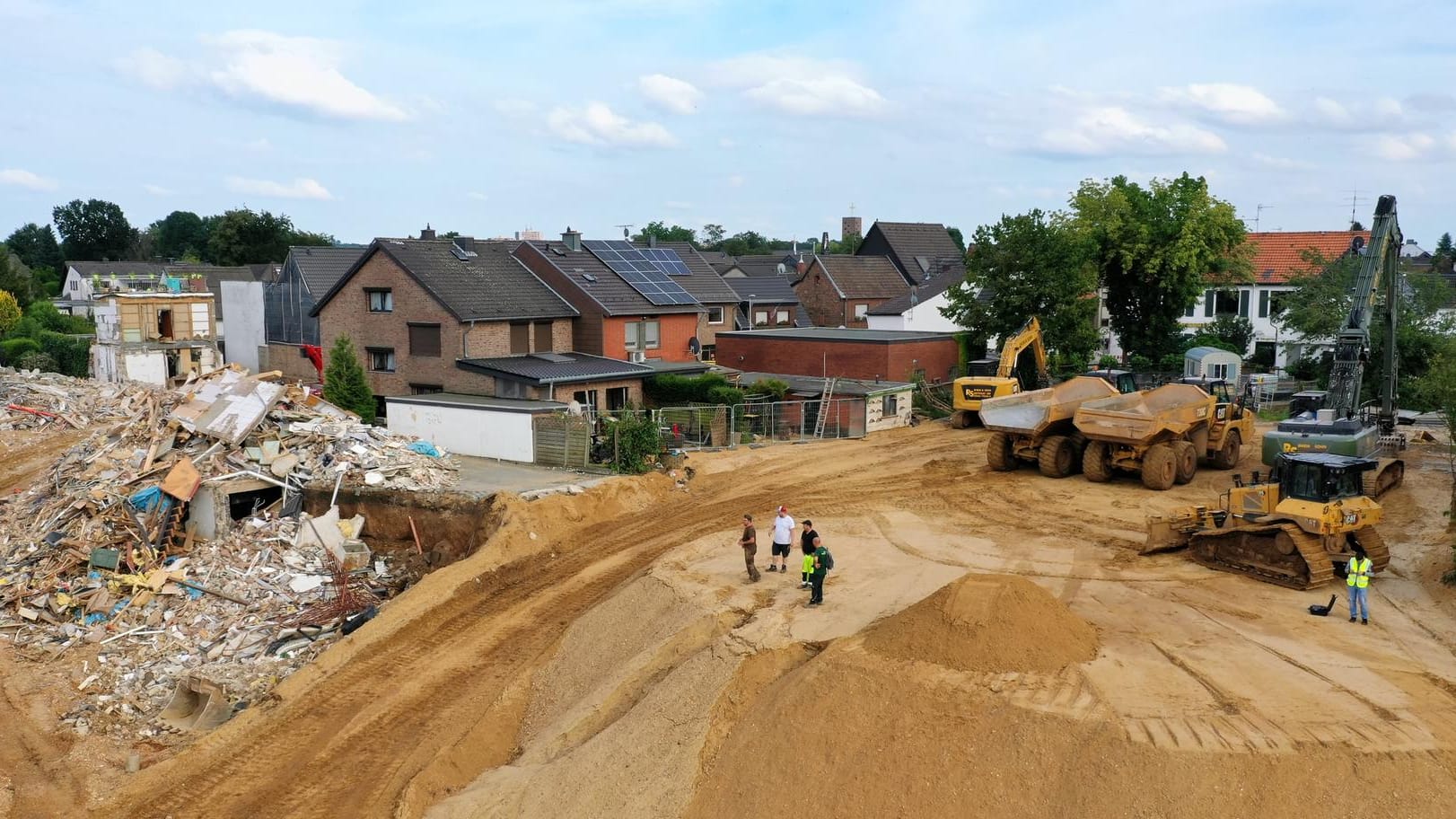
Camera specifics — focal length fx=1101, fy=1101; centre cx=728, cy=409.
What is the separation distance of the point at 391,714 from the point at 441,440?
14.7 m

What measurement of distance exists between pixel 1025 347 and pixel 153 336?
3533cm

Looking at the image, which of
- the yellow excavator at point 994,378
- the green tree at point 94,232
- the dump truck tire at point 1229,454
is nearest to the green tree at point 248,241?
the green tree at point 94,232

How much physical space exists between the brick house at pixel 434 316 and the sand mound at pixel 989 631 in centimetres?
2140

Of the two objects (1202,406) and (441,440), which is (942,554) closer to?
(1202,406)

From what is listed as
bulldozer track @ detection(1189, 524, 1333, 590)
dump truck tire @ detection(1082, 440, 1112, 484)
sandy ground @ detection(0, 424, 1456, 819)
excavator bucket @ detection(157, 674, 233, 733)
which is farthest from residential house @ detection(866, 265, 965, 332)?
excavator bucket @ detection(157, 674, 233, 733)

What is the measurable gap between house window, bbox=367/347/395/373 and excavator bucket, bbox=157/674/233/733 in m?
18.1

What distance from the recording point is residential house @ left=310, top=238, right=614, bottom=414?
116ft

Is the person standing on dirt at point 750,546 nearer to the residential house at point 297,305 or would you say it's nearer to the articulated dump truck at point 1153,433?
the articulated dump truck at point 1153,433

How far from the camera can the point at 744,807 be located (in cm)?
1279

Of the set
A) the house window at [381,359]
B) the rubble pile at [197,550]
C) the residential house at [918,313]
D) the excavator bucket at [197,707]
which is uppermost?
the residential house at [918,313]

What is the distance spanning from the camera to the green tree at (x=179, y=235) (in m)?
128

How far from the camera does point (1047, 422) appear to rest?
28.0 meters

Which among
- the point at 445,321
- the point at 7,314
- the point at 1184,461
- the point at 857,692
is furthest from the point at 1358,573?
the point at 7,314

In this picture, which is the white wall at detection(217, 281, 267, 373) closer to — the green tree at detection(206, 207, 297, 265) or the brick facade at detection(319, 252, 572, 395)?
the brick facade at detection(319, 252, 572, 395)
